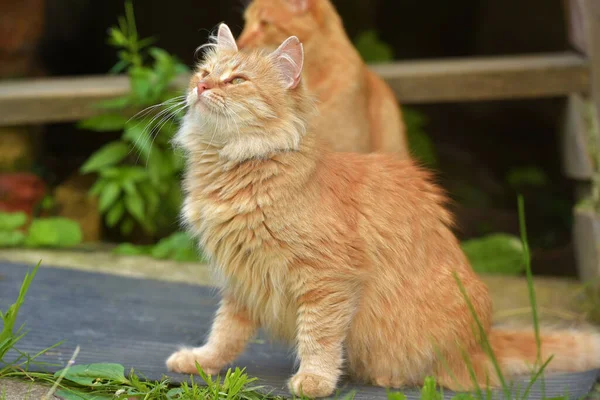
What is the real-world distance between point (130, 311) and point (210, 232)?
1105mm

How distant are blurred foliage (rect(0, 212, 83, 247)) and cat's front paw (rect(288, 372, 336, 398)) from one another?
8.76ft

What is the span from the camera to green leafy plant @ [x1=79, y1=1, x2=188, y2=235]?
503 cm

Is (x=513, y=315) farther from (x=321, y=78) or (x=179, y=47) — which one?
(x=179, y=47)

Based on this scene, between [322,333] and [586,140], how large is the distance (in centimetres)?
283

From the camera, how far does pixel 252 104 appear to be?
8.79 feet

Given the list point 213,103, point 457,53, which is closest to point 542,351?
point 213,103

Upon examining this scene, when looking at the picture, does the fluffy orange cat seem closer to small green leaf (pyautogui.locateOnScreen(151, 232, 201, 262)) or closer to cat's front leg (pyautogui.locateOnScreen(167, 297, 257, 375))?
cat's front leg (pyautogui.locateOnScreen(167, 297, 257, 375))

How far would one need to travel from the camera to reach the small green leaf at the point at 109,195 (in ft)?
16.7

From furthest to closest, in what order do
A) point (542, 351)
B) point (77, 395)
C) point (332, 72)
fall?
point (332, 72) < point (542, 351) < point (77, 395)

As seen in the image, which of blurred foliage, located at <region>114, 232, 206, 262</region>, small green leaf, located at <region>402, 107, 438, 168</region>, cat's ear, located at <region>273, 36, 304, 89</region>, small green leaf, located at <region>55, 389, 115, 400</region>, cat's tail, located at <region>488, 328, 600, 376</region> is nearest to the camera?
small green leaf, located at <region>55, 389, 115, 400</region>

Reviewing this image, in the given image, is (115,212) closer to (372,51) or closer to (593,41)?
Answer: (372,51)

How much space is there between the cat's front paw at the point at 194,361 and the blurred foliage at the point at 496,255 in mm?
2537

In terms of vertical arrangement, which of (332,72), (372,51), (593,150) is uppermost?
(332,72)

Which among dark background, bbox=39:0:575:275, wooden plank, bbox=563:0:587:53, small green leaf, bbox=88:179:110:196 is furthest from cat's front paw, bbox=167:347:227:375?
dark background, bbox=39:0:575:275
